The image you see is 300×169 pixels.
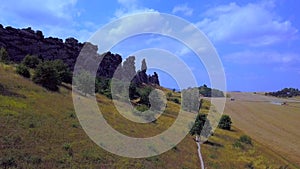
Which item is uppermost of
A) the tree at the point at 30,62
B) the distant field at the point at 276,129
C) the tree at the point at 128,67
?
the tree at the point at 128,67

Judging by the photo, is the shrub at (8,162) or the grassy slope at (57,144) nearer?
the shrub at (8,162)

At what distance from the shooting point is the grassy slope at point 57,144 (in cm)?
2143

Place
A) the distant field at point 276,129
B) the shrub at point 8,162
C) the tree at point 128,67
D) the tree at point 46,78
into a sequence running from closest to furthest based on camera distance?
1. the shrub at point 8,162
2. the tree at point 46,78
3. the distant field at point 276,129
4. the tree at point 128,67

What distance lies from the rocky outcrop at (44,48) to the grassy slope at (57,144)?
182 feet

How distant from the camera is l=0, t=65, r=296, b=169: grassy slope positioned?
70.3 ft

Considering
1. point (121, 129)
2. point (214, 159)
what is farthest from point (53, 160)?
point (214, 159)

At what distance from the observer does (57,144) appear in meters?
24.5

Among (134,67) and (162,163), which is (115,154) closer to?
(162,163)

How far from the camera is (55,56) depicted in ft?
357

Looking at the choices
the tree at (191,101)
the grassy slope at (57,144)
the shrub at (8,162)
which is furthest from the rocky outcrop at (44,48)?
the shrub at (8,162)

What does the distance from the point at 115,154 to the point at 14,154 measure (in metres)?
8.84

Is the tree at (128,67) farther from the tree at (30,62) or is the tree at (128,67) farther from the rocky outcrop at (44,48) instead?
the tree at (30,62)

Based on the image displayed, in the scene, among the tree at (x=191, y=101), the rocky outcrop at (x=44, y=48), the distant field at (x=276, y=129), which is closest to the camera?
the distant field at (x=276, y=129)

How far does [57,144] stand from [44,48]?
8690 cm
